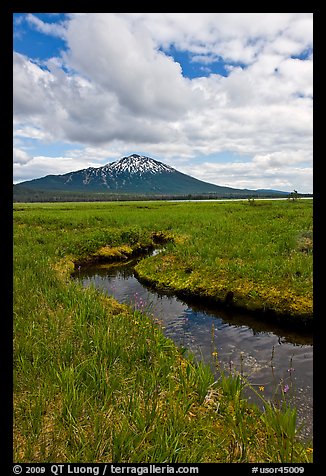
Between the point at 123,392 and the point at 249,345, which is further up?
the point at 123,392

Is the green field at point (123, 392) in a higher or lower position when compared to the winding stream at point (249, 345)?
higher

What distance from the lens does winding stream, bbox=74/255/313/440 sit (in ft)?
17.9

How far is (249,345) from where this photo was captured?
7.48 metres

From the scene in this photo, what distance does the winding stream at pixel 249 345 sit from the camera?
17.9 feet

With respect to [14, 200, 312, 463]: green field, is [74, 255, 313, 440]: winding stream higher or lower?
lower

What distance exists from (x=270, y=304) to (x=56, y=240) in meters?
15.7

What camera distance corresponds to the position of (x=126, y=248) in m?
20.0

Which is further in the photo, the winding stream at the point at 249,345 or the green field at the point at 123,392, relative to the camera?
the winding stream at the point at 249,345

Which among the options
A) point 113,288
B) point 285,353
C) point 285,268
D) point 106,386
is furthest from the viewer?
point 113,288

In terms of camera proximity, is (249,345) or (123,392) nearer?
(123,392)

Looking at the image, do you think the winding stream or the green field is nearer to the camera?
the green field
